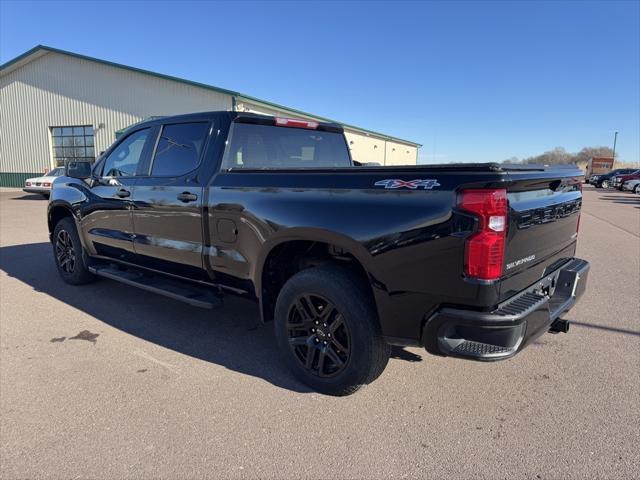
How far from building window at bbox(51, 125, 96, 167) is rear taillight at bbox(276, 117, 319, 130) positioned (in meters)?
23.1

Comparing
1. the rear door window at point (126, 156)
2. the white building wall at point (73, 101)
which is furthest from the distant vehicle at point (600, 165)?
the rear door window at point (126, 156)

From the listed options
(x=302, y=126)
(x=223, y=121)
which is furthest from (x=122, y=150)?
(x=302, y=126)

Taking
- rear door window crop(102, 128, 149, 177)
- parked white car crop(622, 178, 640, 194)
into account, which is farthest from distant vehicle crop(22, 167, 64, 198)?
parked white car crop(622, 178, 640, 194)

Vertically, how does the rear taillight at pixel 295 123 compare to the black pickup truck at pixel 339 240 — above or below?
above

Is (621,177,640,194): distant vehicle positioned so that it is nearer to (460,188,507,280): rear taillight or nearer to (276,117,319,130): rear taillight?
(276,117,319,130): rear taillight

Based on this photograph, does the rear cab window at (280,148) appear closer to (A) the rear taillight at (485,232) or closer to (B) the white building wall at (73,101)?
(A) the rear taillight at (485,232)

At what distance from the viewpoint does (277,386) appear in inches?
125

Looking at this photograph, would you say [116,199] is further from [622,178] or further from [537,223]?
[622,178]

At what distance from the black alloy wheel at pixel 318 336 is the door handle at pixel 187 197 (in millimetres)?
1330

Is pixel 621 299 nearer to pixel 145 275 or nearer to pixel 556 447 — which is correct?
pixel 556 447

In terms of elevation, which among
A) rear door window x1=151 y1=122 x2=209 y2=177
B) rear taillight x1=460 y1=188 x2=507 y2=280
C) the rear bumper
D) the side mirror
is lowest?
the rear bumper

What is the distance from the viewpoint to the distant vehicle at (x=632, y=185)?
30.7 metres

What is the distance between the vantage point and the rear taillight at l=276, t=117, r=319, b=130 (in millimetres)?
4043

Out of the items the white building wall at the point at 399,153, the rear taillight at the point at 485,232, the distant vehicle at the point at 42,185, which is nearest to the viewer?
the rear taillight at the point at 485,232
